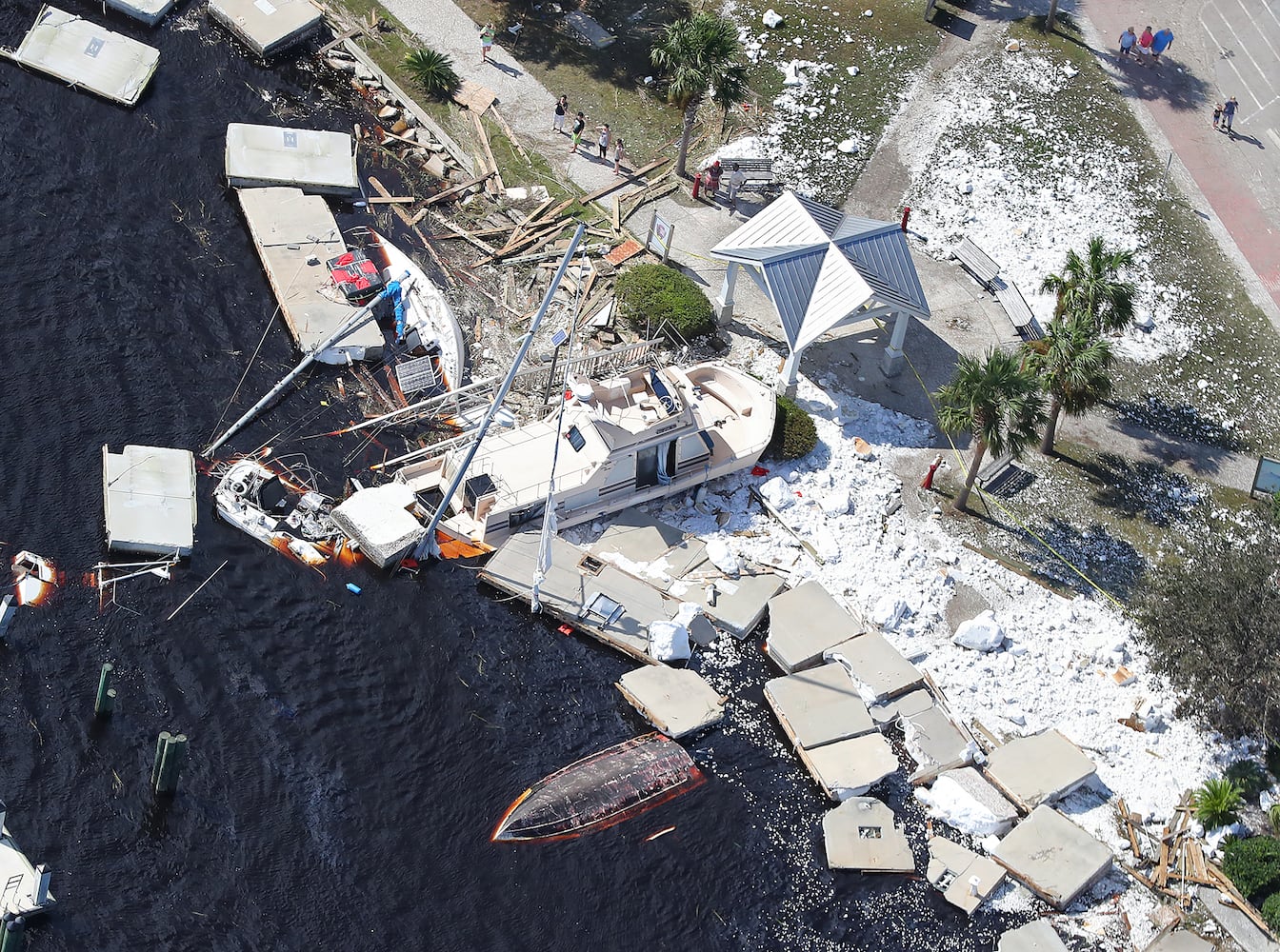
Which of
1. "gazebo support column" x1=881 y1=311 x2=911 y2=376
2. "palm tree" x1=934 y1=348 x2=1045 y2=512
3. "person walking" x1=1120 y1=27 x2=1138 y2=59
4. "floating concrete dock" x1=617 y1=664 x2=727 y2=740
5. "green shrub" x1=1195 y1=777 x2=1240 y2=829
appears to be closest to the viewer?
"green shrub" x1=1195 y1=777 x2=1240 y2=829

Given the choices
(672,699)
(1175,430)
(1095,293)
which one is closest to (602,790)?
(672,699)

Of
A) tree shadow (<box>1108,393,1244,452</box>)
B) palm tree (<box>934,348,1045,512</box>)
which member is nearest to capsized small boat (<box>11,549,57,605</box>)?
palm tree (<box>934,348,1045,512</box>)

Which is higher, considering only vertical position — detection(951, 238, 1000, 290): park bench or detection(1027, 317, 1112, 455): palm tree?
detection(1027, 317, 1112, 455): palm tree

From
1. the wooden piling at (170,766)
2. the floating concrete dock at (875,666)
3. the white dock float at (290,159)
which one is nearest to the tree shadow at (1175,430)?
the floating concrete dock at (875,666)

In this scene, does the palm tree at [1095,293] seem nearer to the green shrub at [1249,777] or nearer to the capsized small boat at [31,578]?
the green shrub at [1249,777]

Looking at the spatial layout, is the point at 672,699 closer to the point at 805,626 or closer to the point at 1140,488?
the point at 805,626

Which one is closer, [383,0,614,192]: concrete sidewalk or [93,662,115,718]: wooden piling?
[93,662,115,718]: wooden piling

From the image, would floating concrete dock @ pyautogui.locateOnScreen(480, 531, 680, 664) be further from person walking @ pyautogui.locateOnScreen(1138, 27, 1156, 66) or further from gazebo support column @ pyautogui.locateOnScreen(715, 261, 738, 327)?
person walking @ pyautogui.locateOnScreen(1138, 27, 1156, 66)
